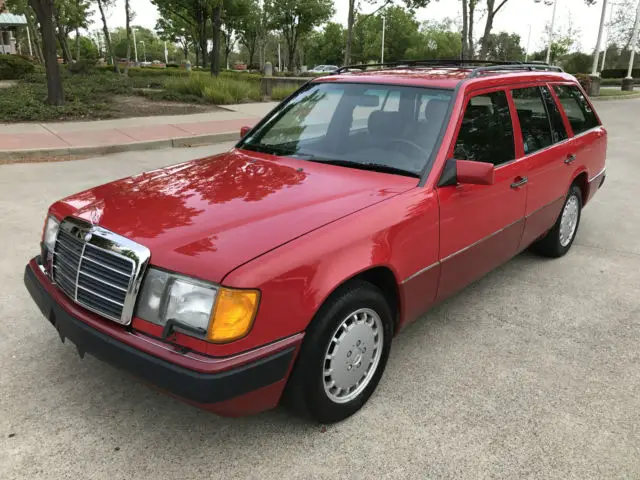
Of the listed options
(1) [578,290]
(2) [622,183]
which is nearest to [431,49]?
(2) [622,183]

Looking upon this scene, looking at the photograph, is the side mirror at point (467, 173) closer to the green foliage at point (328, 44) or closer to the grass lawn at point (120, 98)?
the grass lawn at point (120, 98)

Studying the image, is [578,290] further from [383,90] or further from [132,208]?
[132,208]

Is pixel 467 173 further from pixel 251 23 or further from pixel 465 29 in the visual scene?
pixel 251 23

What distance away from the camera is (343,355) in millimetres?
2656

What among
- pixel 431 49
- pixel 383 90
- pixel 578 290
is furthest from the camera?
pixel 431 49

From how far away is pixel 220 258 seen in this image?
7.32 ft

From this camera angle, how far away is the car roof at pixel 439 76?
3494 mm

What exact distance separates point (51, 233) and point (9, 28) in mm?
61771

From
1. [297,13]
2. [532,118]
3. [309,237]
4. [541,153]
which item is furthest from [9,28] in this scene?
[309,237]

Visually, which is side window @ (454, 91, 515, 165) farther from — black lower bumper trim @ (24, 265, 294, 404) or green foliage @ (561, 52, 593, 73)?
green foliage @ (561, 52, 593, 73)

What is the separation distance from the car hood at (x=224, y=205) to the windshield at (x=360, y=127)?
16 cm

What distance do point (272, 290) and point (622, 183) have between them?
7801 mm

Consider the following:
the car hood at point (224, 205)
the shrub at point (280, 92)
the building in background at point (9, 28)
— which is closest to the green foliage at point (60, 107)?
the shrub at point (280, 92)

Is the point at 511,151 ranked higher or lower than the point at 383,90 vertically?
lower
